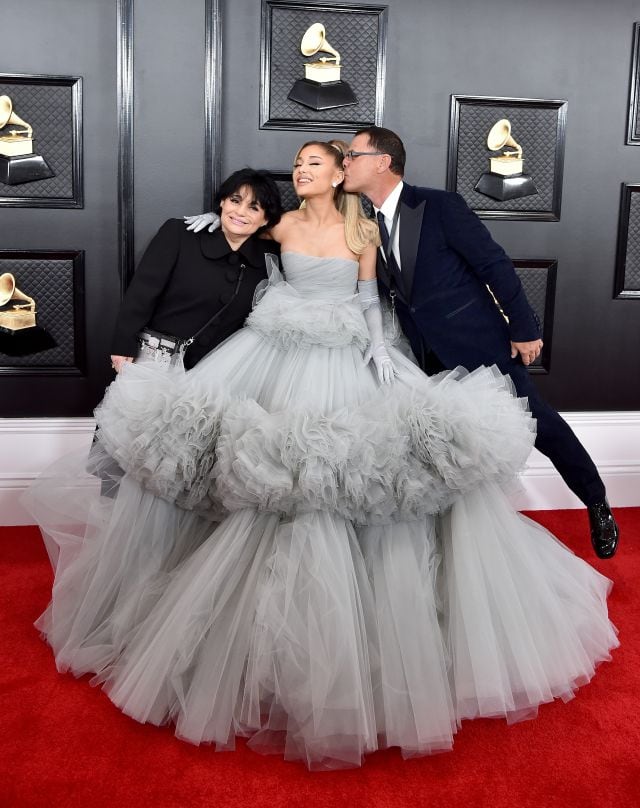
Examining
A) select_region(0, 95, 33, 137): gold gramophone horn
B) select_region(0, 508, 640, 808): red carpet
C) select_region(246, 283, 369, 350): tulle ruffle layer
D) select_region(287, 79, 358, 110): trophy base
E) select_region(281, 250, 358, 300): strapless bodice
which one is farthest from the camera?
select_region(287, 79, 358, 110): trophy base

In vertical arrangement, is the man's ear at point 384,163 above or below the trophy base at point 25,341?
above

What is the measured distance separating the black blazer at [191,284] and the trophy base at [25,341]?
0.78m

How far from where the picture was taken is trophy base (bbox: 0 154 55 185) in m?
3.40

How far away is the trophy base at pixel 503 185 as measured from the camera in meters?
3.72

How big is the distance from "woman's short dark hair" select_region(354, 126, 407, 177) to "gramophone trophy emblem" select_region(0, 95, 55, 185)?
58.3 inches

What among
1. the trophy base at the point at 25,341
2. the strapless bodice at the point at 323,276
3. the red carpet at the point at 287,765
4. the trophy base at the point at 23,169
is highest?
the trophy base at the point at 23,169

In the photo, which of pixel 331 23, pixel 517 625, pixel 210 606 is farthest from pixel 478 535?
pixel 331 23

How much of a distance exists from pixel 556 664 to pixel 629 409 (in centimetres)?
215

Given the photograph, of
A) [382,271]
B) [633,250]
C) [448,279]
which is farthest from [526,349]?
[633,250]

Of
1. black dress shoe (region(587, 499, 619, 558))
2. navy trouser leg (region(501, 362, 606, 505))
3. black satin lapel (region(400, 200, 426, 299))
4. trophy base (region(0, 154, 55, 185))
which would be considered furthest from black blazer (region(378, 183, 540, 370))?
trophy base (region(0, 154, 55, 185))

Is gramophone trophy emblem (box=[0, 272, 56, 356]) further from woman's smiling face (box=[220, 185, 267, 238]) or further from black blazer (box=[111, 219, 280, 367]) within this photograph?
woman's smiling face (box=[220, 185, 267, 238])

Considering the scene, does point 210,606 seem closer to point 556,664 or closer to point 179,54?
point 556,664

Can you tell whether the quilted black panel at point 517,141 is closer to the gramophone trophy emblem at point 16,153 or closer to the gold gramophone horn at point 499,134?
the gold gramophone horn at point 499,134

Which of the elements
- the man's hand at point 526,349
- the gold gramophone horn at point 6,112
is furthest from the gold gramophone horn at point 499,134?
the gold gramophone horn at point 6,112
